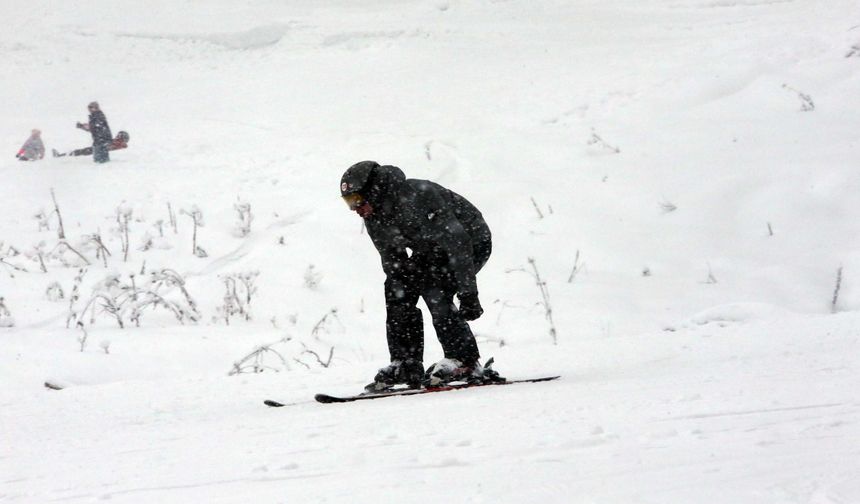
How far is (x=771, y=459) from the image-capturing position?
2791 mm

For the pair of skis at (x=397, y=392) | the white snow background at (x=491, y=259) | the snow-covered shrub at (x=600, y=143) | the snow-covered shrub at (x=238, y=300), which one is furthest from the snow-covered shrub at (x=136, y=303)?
the snow-covered shrub at (x=600, y=143)

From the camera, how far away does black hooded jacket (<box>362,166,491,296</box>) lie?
16.1 feet

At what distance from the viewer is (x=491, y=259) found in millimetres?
10398

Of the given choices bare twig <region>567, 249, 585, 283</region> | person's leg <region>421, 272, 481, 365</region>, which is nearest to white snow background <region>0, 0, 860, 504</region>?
bare twig <region>567, 249, 585, 283</region>

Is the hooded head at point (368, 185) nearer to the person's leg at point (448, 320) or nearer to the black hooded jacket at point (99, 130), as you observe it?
the person's leg at point (448, 320)

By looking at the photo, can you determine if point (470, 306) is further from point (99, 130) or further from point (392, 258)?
point (99, 130)

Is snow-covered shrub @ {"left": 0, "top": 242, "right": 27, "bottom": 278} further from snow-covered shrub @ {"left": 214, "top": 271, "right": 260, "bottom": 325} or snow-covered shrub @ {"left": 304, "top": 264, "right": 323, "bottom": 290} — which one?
snow-covered shrub @ {"left": 304, "top": 264, "right": 323, "bottom": 290}

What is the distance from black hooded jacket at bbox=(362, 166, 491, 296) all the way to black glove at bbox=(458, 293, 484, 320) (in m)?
0.03

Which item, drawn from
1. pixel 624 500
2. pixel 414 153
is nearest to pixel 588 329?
pixel 624 500

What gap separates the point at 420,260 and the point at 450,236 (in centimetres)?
25

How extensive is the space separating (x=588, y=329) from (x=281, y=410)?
13.1ft

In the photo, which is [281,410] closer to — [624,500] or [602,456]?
[602,456]

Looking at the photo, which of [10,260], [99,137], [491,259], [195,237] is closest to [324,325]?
[491,259]

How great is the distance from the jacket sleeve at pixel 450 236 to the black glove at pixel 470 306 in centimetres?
3
